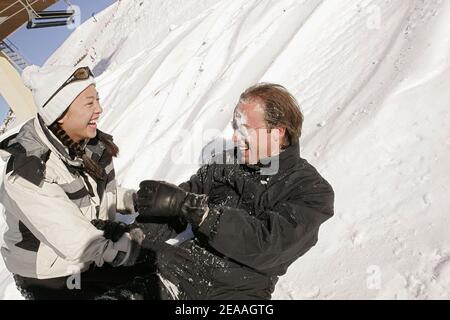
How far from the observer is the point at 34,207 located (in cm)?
228

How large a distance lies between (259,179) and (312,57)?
11.2 ft

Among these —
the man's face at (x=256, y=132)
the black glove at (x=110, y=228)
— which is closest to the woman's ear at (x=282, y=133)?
the man's face at (x=256, y=132)

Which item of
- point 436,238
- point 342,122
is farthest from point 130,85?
point 436,238

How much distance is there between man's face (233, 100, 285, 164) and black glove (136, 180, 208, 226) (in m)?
0.55

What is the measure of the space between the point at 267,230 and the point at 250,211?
0.44 meters

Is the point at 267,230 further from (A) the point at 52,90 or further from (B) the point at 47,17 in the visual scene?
(B) the point at 47,17

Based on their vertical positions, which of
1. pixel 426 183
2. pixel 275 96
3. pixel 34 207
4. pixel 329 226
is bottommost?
pixel 329 226

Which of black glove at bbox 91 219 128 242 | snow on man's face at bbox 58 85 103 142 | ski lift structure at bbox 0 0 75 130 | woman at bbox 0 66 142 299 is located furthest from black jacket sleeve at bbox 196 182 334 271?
ski lift structure at bbox 0 0 75 130

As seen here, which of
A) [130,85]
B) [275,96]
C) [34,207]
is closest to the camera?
[34,207]

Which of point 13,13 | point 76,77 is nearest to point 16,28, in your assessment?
point 13,13

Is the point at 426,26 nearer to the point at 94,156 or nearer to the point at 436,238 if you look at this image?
the point at 436,238

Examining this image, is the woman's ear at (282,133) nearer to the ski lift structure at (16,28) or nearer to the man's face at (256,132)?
the man's face at (256,132)

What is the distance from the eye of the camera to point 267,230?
219 centimetres

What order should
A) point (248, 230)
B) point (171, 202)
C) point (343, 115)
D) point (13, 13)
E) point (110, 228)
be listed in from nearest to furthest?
point (248, 230)
point (171, 202)
point (110, 228)
point (343, 115)
point (13, 13)
